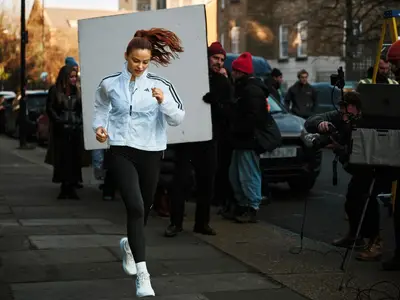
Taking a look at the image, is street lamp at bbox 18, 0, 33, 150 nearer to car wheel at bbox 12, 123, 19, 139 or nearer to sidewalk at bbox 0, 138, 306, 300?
car wheel at bbox 12, 123, 19, 139

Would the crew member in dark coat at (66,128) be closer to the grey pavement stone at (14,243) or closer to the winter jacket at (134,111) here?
the grey pavement stone at (14,243)

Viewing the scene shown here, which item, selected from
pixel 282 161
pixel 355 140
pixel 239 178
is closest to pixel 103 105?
pixel 355 140

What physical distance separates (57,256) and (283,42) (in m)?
40.4

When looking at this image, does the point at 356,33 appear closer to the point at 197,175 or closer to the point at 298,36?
the point at 298,36

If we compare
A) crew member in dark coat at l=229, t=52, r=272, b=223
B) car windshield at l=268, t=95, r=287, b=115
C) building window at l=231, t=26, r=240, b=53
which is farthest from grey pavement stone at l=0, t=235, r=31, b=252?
building window at l=231, t=26, r=240, b=53

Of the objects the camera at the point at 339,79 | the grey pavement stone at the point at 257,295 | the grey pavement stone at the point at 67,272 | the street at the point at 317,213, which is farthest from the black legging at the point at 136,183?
the street at the point at 317,213

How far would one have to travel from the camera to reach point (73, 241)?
7543 millimetres

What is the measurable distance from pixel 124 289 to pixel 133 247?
53 cm

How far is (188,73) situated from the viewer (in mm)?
7801

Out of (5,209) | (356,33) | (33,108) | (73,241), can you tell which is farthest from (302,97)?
(356,33)

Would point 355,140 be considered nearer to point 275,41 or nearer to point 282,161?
point 282,161

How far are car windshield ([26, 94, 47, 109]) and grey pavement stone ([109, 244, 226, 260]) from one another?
20240 millimetres

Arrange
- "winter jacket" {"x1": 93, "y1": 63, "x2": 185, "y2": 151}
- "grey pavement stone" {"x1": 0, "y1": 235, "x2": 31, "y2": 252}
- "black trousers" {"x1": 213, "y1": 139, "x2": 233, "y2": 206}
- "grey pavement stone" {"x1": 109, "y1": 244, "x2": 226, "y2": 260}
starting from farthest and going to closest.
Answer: "black trousers" {"x1": 213, "y1": 139, "x2": 233, "y2": 206}
"grey pavement stone" {"x1": 0, "y1": 235, "x2": 31, "y2": 252}
"grey pavement stone" {"x1": 109, "y1": 244, "x2": 226, "y2": 260}
"winter jacket" {"x1": 93, "y1": 63, "x2": 185, "y2": 151}

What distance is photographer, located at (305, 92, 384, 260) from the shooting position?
642 centimetres
